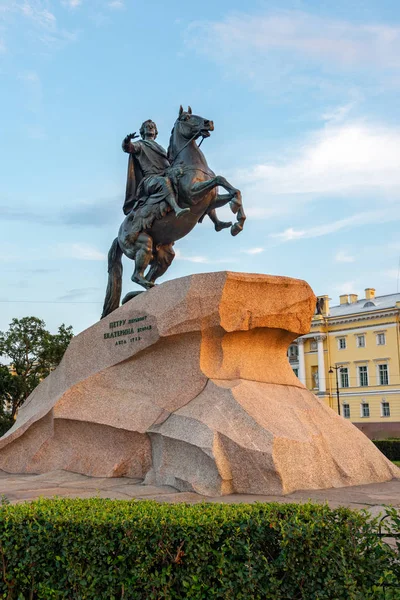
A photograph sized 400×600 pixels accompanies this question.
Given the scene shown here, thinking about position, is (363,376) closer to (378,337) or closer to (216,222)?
(378,337)

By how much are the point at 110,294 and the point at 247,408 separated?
525cm

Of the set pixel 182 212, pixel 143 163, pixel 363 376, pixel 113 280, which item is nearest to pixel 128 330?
pixel 182 212

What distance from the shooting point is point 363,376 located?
57250 mm

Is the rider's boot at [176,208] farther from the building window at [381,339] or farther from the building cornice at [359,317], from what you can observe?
the building window at [381,339]

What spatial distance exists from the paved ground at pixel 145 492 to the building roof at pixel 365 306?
48.4 m

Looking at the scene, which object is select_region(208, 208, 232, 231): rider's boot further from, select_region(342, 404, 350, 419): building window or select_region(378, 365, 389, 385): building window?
select_region(342, 404, 350, 419): building window

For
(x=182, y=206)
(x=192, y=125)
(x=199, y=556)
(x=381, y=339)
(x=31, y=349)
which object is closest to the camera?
(x=199, y=556)

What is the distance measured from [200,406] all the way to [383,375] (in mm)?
49963

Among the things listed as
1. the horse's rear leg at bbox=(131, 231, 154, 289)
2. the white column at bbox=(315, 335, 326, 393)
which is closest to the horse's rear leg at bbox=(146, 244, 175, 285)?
the horse's rear leg at bbox=(131, 231, 154, 289)

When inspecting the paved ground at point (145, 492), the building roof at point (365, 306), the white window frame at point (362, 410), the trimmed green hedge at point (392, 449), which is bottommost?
the paved ground at point (145, 492)

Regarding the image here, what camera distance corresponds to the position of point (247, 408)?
313 inches

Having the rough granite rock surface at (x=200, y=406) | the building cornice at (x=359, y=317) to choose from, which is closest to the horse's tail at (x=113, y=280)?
the rough granite rock surface at (x=200, y=406)

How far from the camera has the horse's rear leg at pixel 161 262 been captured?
12.0 metres

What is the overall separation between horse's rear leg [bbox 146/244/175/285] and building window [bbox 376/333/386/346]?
45.5m
